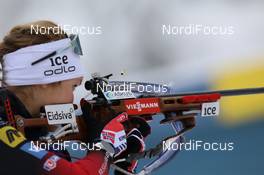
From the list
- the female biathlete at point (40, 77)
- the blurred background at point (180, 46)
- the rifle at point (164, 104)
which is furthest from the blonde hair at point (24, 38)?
the blurred background at point (180, 46)

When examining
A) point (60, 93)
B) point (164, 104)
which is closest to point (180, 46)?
point (164, 104)

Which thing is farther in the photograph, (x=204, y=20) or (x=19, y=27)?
(x=204, y=20)

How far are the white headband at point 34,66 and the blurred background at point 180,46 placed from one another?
0.65 metres

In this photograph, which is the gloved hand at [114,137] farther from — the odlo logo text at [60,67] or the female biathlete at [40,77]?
the odlo logo text at [60,67]

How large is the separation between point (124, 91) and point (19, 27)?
289mm

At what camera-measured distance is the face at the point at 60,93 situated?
3.30 feet

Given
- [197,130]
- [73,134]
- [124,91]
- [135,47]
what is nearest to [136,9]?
[135,47]

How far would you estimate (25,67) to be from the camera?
1.01 metres

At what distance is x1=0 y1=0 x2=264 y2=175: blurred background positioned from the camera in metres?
1.70

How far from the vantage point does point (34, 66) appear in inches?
39.9

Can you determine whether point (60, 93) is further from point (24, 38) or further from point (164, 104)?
point (164, 104)

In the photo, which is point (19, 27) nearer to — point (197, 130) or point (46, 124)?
point (46, 124)

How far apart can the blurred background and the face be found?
25.3 inches

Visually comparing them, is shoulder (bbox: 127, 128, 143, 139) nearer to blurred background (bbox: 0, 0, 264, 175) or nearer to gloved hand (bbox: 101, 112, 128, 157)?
gloved hand (bbox: 101, 112, 128, 157)
